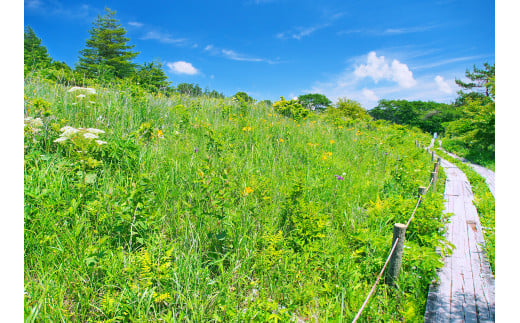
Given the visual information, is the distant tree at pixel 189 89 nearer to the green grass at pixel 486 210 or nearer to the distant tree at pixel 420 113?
the green grass at pixel 486 210

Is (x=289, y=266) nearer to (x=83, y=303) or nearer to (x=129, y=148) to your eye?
(x=83, y=303)

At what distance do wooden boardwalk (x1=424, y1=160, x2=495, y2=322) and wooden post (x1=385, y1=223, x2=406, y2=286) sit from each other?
0.98 ft

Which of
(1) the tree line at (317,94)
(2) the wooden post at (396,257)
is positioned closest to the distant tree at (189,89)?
(1) the tree line at (317,94)

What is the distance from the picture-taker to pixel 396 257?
2.09m

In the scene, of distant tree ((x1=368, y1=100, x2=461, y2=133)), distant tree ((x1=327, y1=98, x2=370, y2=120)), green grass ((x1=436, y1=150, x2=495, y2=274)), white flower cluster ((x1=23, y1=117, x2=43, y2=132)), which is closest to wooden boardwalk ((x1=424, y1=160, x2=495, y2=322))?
green grass ((x1=436, y1=150, x2=495, y2=274))

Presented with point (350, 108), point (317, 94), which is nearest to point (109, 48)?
point (350, 108)

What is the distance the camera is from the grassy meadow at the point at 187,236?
5.30 ft

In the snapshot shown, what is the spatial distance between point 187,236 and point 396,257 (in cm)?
176

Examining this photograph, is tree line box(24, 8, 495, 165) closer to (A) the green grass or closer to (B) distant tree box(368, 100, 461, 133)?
(B) distant tree box(368, 100, 461, 133)

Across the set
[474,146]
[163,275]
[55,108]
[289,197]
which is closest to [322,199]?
[289,197]

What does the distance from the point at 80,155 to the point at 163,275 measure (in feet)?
5.53

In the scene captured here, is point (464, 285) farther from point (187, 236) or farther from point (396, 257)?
point (187, 236)

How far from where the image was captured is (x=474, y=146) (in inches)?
509

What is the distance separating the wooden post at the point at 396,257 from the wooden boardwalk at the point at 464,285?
299mm
